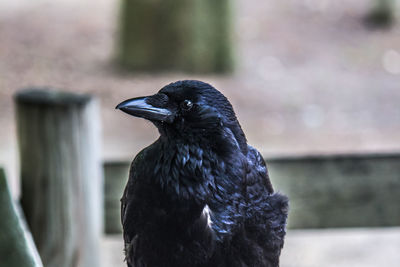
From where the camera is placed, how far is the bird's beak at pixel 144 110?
163cm

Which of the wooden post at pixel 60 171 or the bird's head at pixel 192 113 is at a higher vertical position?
the bird's head at pixel 192 113

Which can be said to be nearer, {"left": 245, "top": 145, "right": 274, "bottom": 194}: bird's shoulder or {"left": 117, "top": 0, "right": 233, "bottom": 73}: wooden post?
{"left": 245, "top": 145, "right": 274, "bottom": 194}: bird's shoulder

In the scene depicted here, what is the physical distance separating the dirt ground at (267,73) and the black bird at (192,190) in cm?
468

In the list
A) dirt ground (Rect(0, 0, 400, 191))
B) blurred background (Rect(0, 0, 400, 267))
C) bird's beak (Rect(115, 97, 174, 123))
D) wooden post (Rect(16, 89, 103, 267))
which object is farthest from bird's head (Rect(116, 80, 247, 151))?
dirt ground (Rect(0, 0, 400, 191))

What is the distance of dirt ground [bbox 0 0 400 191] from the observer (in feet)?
26.4

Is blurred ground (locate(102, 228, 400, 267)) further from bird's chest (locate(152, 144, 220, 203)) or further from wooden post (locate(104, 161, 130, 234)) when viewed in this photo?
bird's chest (locate(152, 144, 220, 203))

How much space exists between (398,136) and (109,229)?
5819 millimetres

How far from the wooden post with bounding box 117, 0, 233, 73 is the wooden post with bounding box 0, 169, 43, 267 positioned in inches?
324

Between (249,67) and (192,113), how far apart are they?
8368 mm

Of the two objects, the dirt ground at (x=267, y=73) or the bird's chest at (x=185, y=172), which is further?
the dirt ground at (x=267, y=73)

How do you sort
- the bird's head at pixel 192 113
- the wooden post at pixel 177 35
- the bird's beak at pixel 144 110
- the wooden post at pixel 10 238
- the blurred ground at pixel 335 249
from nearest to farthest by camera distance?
the wooden post at pixel 10 238 → the bird's beak at pixel 144 110 → the bird's head at pixel 192 113 → the blurred ground at pixel 335 249 → the wooden post at pixel 177 35

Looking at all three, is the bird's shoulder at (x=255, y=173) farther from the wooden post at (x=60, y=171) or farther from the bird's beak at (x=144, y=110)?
the wooden post at (x=60, y=171)

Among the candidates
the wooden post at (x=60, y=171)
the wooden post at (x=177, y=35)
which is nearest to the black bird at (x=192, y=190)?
the wooden post at (x=60, y=171)

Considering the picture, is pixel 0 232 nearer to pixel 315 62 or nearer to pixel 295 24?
pixel 315 62
